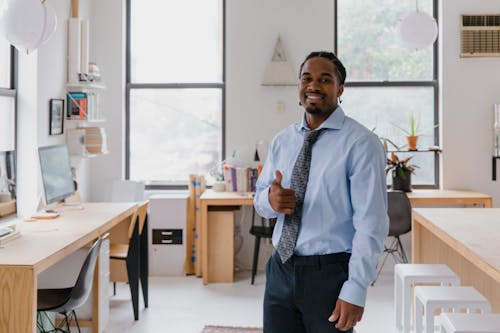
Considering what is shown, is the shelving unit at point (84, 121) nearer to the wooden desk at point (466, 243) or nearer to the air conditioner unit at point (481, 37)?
the wooden desk at point (466, 243)

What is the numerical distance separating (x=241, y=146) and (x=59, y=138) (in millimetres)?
1653

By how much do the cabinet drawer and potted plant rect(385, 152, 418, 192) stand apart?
1917 millimetres

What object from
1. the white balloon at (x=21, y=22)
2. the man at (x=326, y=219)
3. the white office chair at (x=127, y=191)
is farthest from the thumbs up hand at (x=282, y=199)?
the white office chair at (x=127, y=191)

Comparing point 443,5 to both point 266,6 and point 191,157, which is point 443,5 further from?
point 191,157

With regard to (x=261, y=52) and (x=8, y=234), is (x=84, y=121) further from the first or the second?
(x=8, y=234)

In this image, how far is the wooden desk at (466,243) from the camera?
2365mm

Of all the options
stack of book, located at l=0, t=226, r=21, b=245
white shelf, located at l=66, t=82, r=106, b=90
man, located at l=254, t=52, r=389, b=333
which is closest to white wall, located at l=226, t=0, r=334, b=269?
white shelf, located at l=66, t=82, r=106, b=90

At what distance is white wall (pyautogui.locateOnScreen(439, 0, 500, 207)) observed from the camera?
214 inches

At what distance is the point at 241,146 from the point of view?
5645 millimetres

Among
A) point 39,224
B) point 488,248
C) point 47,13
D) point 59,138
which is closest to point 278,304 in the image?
point 488,248

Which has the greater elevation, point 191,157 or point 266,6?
point 266,6

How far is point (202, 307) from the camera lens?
4359mm

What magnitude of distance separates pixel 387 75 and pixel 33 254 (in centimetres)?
404

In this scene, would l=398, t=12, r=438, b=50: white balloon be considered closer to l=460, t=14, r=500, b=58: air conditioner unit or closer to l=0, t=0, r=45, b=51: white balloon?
l=460, t=14, r=500, b=58: air conditioner unit
